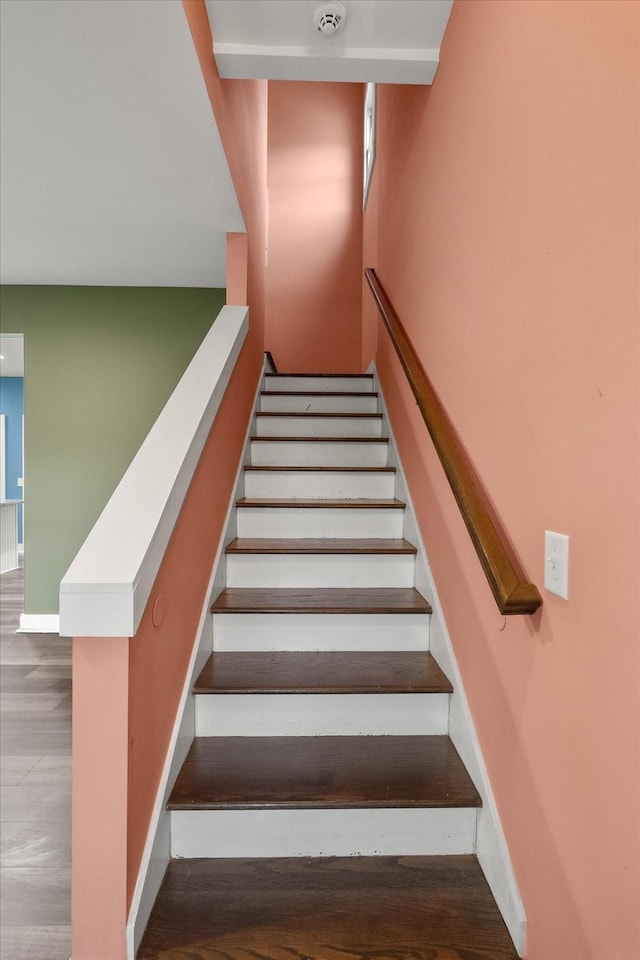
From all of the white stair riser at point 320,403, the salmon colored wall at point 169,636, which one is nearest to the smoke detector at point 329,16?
the salmon colored wall at point 169,636

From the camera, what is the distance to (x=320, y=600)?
6.03 feet

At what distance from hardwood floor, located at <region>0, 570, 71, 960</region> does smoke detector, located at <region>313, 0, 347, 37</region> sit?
2.75 meters

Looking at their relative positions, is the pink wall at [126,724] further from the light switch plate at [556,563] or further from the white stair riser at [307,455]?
the white stair riser at [307,455]

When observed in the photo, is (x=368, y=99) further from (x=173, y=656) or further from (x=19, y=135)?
(x=173, y=656)

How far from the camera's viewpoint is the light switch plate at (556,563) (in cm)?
93

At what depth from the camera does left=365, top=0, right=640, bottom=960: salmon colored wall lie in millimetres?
782

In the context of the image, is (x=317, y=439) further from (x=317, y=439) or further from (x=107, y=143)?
(x=107, y=143)

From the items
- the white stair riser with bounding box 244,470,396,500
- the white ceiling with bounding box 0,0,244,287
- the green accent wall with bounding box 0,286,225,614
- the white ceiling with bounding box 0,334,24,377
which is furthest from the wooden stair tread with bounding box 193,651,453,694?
the white ceiling with bounding box 0,334,24,377

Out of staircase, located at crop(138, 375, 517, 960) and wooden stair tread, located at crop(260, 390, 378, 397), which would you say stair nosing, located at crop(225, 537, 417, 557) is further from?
wooden stair tread, located at crop(260, 390, 378, 397)

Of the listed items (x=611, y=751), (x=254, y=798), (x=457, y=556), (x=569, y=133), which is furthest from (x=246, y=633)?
(x=569, y=133)

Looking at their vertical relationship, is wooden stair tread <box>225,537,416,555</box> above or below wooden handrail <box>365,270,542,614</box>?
below

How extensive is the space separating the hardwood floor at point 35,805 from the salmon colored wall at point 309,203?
9.83 ft

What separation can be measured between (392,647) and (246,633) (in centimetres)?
51

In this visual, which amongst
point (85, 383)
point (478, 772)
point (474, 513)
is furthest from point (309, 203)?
point (478, 772)
